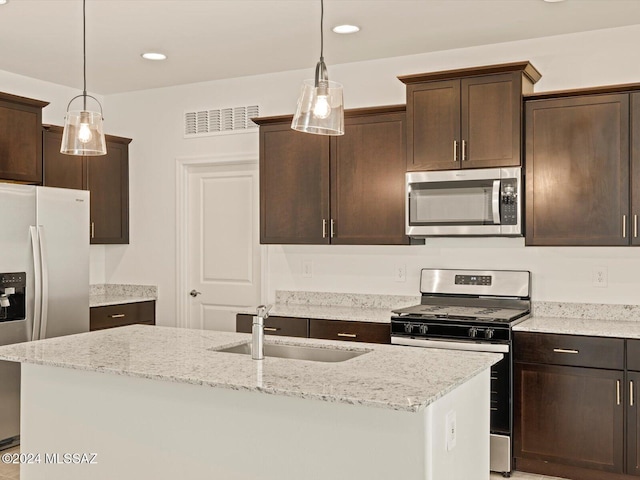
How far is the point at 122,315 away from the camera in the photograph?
17.6ft

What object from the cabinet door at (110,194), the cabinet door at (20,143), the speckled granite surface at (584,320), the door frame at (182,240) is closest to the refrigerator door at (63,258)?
the cabinet door at (20,143)

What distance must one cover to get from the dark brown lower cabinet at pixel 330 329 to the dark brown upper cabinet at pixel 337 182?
57cm

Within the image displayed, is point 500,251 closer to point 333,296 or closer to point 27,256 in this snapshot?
point 333,296

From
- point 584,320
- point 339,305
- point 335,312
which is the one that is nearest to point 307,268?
point 339,305

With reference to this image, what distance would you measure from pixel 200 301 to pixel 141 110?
5.70 feet

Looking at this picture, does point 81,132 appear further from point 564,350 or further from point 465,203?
point 564,350

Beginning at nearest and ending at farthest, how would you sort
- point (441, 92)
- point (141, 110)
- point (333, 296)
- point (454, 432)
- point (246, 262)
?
point (454, 432) → point (441, 92) → point (333, 296) → point (246, 262) → point (141, 110)

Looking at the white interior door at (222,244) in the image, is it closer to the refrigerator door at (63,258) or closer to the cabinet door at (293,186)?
the cabinet door at (293,186)

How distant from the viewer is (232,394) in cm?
240

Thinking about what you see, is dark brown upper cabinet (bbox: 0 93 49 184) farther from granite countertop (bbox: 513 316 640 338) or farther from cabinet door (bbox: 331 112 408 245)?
granite countertop (bbox: 513 316 640 338)

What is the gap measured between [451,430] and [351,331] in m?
2.06

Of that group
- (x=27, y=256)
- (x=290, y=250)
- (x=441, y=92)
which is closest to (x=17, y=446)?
(x=27, y=256)

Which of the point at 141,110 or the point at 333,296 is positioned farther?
the point at 141,110

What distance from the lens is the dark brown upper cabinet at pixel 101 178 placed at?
5086 mm
